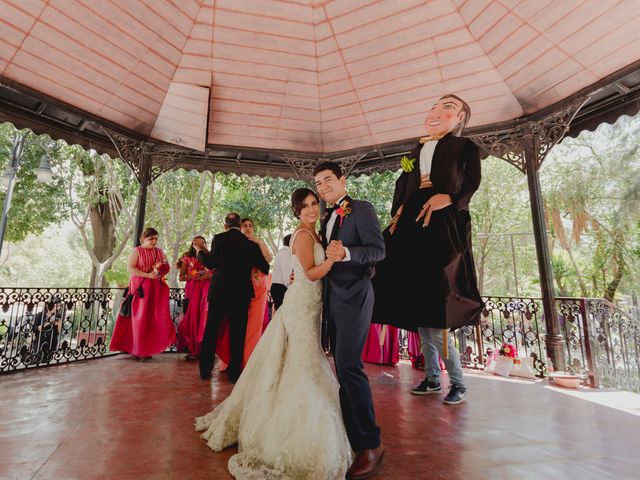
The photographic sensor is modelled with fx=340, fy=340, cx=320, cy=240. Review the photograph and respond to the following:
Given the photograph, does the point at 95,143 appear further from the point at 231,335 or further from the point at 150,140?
the point at 231,335

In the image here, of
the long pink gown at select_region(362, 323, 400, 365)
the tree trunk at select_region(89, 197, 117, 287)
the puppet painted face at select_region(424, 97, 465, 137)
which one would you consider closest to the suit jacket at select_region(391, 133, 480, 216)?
the puppet painted face at select_region(424, 97, 465, 137)

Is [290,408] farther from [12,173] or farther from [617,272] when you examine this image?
[617,272]

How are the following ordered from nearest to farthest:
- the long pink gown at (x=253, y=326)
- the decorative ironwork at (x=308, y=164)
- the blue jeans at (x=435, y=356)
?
1. the blue jeans at (x=435, y=356)
2. the long pink gown at (x=253, y=326)
3. the decorative ironwork at (x=308, y=164)

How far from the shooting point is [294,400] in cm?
199

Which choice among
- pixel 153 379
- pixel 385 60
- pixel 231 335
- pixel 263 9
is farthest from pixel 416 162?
pixel 153 379

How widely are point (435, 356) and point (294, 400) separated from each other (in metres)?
2.23

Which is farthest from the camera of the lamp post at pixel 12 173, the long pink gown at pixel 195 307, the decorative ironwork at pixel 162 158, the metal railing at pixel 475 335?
the lamp post at pixel 12 173

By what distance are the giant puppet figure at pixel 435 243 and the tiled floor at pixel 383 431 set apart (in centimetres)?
78

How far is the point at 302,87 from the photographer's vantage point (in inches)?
193

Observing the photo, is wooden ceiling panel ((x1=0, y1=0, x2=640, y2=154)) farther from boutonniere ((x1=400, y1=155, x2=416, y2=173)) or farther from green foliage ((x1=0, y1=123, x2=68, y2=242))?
green foliage ((x1=0, y1=123, x2=68, y2=242))

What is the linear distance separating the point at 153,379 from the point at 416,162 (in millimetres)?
3917

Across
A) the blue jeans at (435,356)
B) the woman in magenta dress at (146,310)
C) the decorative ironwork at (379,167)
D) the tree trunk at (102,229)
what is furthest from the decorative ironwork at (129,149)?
Answer: the tree trunk at (102,229)

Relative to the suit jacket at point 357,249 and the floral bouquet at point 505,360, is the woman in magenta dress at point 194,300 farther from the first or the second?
the floral bouquet at point 505,360

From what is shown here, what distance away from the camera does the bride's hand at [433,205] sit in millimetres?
2494
